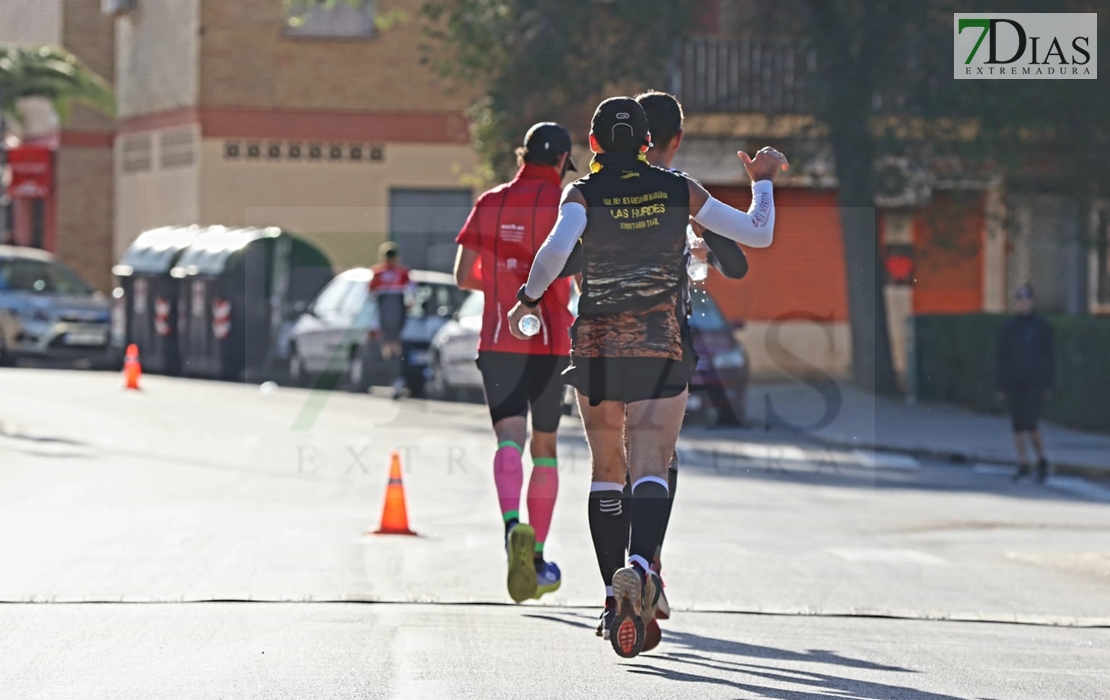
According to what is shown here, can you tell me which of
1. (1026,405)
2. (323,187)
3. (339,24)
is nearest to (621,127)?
(1026,405)

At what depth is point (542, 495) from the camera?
8617mm

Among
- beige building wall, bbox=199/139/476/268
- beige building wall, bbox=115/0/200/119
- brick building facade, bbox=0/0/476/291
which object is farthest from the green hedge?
beige building wall, bbox=115/0/200/119

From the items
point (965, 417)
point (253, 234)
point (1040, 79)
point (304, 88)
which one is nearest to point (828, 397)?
point (965, 417)

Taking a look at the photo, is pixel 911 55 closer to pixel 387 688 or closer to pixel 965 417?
pixel 965 417

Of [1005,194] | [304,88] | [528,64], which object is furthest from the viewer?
[304,88]

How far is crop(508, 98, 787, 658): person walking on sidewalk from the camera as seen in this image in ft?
23.6

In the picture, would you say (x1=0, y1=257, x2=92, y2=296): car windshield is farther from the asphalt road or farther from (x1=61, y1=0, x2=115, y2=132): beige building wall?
the asphalt road

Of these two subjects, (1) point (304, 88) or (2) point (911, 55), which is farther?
(1) point (304, 88)

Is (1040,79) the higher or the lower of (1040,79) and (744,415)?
the higher

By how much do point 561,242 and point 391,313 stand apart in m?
16.5

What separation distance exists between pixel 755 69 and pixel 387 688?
82.2ft

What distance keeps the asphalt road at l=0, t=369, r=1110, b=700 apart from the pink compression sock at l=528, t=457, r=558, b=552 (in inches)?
13.7

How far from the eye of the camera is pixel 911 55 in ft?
78.0

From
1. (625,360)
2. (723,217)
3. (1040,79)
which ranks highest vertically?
(1040,79)
